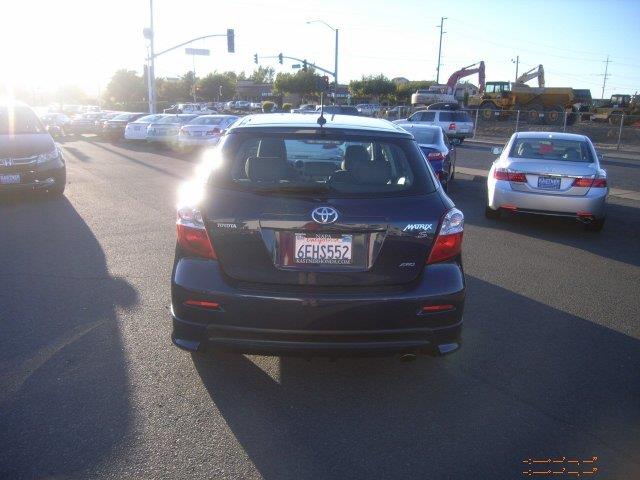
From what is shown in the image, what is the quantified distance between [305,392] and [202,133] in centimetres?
1865

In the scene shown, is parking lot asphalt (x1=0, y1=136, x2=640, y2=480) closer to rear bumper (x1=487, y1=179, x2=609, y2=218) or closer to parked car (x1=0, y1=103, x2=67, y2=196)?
rear bumper (x1=487, y1=179, x2=609, y2=218)

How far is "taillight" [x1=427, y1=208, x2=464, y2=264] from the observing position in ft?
11.5

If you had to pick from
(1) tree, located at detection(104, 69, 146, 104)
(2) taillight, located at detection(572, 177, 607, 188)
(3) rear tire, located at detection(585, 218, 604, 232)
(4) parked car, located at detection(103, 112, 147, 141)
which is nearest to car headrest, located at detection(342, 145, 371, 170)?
(2) taillight, located at detection(572, 177, 607, 188)

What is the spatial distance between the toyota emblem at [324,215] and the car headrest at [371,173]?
0.40 m

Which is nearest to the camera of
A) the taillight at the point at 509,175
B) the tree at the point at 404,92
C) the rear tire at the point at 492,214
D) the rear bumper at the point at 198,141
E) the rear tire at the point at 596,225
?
the taillight at the point at 509,175

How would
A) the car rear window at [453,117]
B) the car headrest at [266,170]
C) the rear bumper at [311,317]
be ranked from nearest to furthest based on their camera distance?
the rear bumper at [311,317] → the car headrest at [266,170] → the car rear window at [453,117]

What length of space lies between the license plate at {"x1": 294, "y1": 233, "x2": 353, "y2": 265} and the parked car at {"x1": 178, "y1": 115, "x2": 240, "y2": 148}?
1813cm

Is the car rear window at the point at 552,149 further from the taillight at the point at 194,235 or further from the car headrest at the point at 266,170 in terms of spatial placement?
the taillight at the point at 194,235

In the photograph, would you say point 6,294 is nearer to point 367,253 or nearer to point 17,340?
point 17,340

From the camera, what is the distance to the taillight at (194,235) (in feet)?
11.4

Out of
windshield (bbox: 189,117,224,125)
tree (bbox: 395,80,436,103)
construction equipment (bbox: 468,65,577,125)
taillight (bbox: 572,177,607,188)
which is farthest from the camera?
tree (bbox: 395,80,436,103)

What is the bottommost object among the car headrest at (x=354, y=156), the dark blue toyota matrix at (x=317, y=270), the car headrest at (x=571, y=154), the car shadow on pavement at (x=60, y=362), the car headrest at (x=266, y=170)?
the car shadow on pavement at (x=60, y=362)

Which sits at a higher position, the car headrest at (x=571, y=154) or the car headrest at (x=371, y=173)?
the car headrest at (x=371, y=173)

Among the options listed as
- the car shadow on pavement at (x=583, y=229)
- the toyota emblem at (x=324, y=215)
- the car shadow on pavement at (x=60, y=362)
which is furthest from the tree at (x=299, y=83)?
the toyota emblem at (x=324, y=215)
